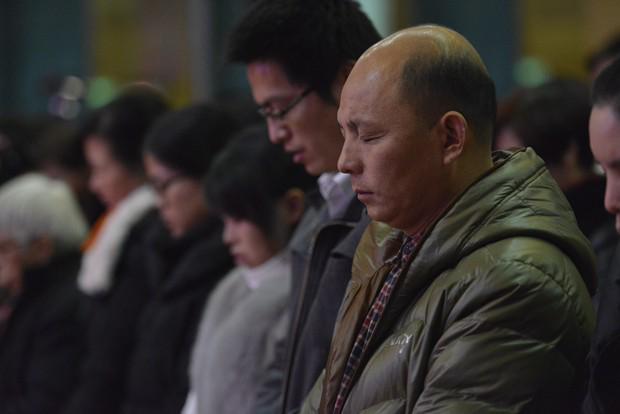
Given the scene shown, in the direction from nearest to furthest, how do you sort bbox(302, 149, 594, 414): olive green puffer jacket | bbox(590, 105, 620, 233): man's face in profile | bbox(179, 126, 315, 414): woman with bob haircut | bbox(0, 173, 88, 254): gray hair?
bbox(302, 149, 594, 414): olive green puffer jacket < bbox(590, 105, 620, 233): man's face in profile < bbox(179, 126, 315, 414): woman with bob haircut < bbox(0, 173, 88, 254): gray hair

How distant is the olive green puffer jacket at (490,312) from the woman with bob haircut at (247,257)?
47.4 inches

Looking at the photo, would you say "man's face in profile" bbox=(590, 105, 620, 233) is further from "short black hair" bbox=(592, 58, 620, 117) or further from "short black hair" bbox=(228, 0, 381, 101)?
"short black hair" bbox=(228, 0, 381, 101)

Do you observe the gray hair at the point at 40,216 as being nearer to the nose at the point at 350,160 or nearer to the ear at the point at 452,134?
the nose at the point at 350,160

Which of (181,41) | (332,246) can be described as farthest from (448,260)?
(181,41)

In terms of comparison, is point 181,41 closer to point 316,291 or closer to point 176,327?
point 176,327

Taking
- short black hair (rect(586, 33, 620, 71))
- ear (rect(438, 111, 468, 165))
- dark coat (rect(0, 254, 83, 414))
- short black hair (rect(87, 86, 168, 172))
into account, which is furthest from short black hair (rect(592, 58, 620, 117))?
dark coat (rect(0, 254, 83, 414))

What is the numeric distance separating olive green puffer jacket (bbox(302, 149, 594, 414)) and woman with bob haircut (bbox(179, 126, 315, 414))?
1203mm

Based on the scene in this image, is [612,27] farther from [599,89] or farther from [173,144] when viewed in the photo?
[599,89]

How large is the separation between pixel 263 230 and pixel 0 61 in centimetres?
775

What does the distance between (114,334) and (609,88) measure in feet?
8.45

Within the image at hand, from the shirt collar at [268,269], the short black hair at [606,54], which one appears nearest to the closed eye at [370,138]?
the shirt collar at [268,269]

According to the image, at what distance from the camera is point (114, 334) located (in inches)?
179

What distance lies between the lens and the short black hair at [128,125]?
195 inches

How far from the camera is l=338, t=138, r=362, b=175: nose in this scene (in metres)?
2.11
